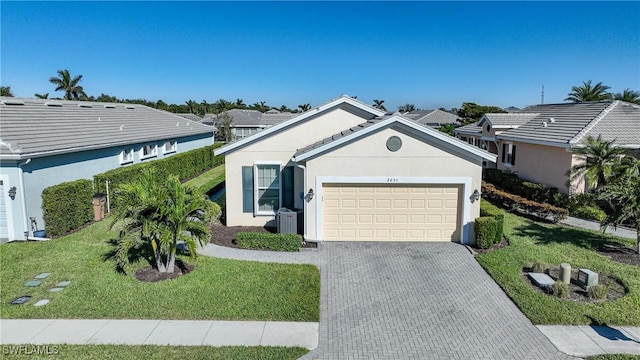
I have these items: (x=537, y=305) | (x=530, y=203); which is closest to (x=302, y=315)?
(x=537, y=305)

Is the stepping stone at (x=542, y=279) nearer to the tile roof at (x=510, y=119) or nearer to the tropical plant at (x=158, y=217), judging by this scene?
the tropical plant at (x=158, y=217)

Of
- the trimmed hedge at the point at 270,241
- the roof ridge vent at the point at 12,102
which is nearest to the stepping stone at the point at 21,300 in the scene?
the trimmed hedge at the point at 270,241

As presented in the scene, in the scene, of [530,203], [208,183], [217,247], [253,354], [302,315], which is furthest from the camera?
[208,183]

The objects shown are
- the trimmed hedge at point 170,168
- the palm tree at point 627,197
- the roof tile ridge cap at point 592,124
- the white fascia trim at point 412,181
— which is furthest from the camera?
the roof tile ridge cap at point 592,124

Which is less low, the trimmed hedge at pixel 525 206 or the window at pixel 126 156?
the window at pixel 126 156

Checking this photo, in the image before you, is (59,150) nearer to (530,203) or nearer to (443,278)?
(443,278)

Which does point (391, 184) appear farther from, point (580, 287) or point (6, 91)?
point (6, 91)

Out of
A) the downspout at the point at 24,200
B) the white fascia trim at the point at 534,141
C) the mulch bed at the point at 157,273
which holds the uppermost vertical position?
the white fascia trim at the point at 534,141
